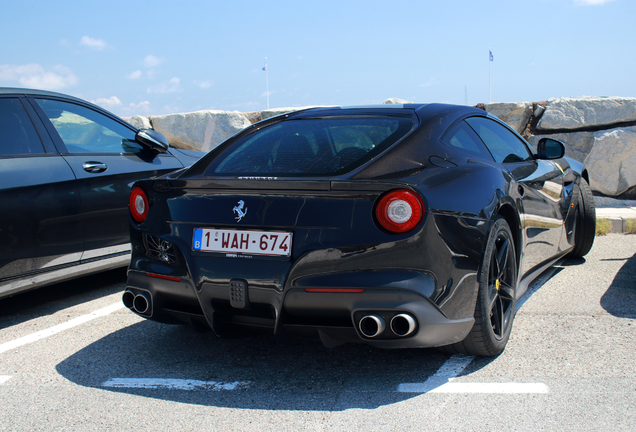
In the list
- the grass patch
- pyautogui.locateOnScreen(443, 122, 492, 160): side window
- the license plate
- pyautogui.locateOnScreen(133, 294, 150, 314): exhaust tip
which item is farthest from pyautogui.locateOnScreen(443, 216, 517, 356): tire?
the grass patch

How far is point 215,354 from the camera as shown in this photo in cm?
305

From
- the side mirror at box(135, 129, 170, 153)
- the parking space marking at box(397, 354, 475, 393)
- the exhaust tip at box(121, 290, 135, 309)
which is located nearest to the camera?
the parking space marking at box(397, 354, 475, 393)

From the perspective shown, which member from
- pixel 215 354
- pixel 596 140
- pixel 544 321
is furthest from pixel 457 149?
pixel 596 140

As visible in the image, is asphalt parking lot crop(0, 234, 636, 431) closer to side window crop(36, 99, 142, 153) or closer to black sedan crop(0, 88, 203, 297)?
black sedan crop(0, 88, 203, 297)

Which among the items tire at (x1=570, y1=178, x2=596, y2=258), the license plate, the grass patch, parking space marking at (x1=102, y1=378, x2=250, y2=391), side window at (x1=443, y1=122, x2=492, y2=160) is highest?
side window at (x1=443, y1=122, x2=492, y2=160)

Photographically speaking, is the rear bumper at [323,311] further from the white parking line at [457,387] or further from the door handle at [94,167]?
the door handle at [94,167]

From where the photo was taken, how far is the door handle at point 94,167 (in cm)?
407

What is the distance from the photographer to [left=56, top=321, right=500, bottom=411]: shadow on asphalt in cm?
247

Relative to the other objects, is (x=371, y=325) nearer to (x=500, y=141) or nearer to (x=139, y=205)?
(x=139, y=205)

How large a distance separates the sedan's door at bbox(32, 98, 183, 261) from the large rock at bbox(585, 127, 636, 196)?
22.5 ft

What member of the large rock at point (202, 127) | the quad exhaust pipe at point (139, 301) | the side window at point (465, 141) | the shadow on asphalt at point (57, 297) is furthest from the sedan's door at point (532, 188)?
the large rock at point (202, 127)

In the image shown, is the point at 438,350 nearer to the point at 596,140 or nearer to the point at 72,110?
the point at 72,110

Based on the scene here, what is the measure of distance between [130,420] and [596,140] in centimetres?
834

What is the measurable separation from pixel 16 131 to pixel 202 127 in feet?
21.9
